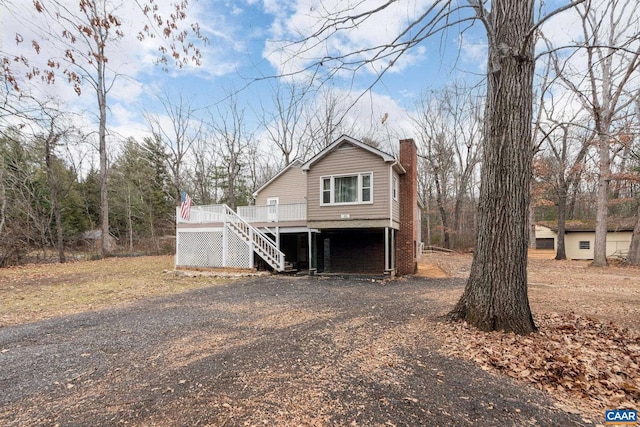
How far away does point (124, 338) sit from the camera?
195 inches

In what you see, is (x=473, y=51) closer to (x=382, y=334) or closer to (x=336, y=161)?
(x=382, y=334)

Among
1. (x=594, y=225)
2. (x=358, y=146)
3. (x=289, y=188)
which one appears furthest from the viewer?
(x=594, y=225)

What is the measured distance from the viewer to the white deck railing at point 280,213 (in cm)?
1389

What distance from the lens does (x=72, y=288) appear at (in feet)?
31.4

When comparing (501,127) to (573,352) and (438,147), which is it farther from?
(438,147)

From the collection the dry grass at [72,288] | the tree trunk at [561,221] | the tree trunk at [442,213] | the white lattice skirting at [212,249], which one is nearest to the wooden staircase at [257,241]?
the white lattice skirting at [212,249]

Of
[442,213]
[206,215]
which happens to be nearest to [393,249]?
[206,215]

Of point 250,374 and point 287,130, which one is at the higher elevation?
point 287,130

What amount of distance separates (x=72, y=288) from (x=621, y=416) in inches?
497

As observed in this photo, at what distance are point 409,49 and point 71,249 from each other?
28405mm

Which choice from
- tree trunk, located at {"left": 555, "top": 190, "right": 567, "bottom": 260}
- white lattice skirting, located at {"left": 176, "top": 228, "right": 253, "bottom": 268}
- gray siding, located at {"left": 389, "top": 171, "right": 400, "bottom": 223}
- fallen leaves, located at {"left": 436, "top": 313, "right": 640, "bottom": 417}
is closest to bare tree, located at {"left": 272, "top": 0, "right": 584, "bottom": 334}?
fallen leaves, located at {"left": 436, "top": 313, "right": 640, "bottom": 417}

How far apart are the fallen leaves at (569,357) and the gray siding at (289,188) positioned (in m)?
12.8

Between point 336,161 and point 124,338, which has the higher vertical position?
point 336,161

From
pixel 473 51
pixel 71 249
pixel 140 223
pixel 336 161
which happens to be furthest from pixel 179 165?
pixel 473 51
